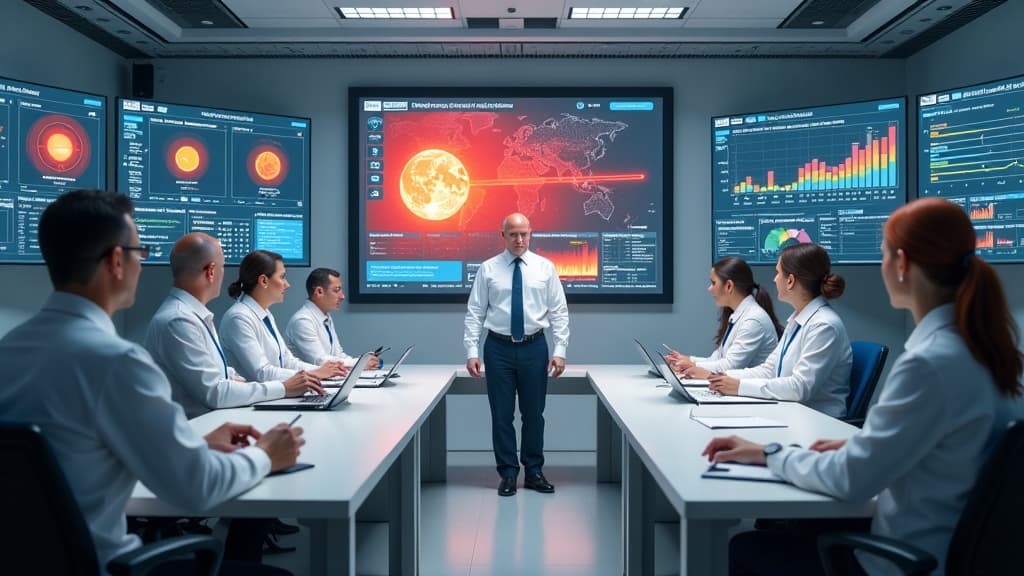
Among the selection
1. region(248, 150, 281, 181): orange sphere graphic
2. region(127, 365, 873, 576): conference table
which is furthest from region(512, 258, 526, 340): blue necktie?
region(248, 150, 281, 181): orange sphere graphic

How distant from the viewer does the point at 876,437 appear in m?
1.52

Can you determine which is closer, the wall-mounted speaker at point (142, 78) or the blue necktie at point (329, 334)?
the blue necktie at point (329, 334)

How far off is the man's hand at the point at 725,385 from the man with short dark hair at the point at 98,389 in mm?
2133

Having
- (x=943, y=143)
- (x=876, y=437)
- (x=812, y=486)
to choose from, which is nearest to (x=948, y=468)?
(x=876, y=437)

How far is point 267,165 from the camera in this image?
5.14 metres

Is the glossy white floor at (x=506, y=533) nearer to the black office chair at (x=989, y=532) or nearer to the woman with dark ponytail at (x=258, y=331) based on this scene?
the woman with dark ponytail at (x=258, y=331)

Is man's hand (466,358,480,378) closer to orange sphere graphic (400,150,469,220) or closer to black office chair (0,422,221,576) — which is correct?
orange sphere graphic (400,150,469,220)

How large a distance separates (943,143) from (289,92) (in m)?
4.13

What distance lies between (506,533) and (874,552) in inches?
97.4

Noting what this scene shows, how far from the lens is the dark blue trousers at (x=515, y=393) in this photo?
4539 millimetres

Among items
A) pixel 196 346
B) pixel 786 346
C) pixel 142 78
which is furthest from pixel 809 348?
pixel 142 78

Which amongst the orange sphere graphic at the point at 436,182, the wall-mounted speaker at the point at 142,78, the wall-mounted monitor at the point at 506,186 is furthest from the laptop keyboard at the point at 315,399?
the wall-mounted speaker at the point at 142,78

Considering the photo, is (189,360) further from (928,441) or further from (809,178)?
(809,178)

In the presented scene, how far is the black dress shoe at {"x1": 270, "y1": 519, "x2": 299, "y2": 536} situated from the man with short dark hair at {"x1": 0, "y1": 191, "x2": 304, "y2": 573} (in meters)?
2.21
